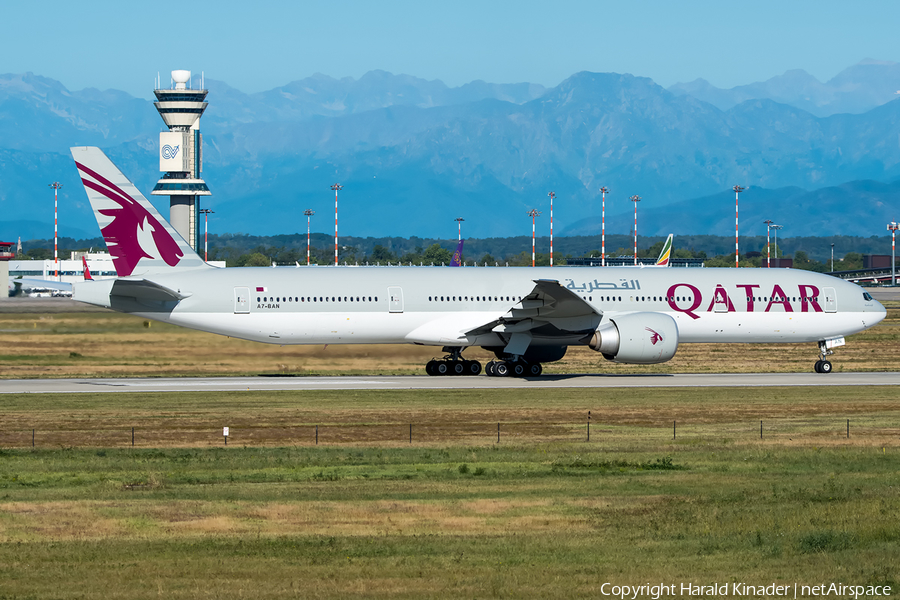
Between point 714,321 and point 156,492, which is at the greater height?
point 714,321

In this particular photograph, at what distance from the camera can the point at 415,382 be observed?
4147 centimetres

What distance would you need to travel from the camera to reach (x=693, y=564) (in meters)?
15.7

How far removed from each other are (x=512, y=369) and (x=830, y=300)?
45.5 ft

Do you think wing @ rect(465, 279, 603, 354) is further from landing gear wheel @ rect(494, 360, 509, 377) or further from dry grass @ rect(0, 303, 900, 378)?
dry grass @ rect(0, 303, 900, 378)

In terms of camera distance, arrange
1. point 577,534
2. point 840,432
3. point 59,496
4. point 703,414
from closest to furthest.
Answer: point 577,534 → point 59,496 → point 840,432 → point 703,414

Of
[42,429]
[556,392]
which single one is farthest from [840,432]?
[42,429]

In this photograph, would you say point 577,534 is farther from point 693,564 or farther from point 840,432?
point 840,432

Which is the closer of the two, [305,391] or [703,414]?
[703,414]

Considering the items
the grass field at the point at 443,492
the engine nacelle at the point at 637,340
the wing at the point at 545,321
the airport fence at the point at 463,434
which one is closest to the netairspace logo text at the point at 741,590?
the grass field at the point at 443,492

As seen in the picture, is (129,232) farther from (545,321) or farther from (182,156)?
(182,156)

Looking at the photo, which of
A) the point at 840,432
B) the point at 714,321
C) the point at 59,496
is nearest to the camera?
the point at 59,496

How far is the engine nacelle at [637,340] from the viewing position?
40.7 metres

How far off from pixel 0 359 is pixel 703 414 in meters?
31.5

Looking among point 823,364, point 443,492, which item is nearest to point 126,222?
point 443,492
